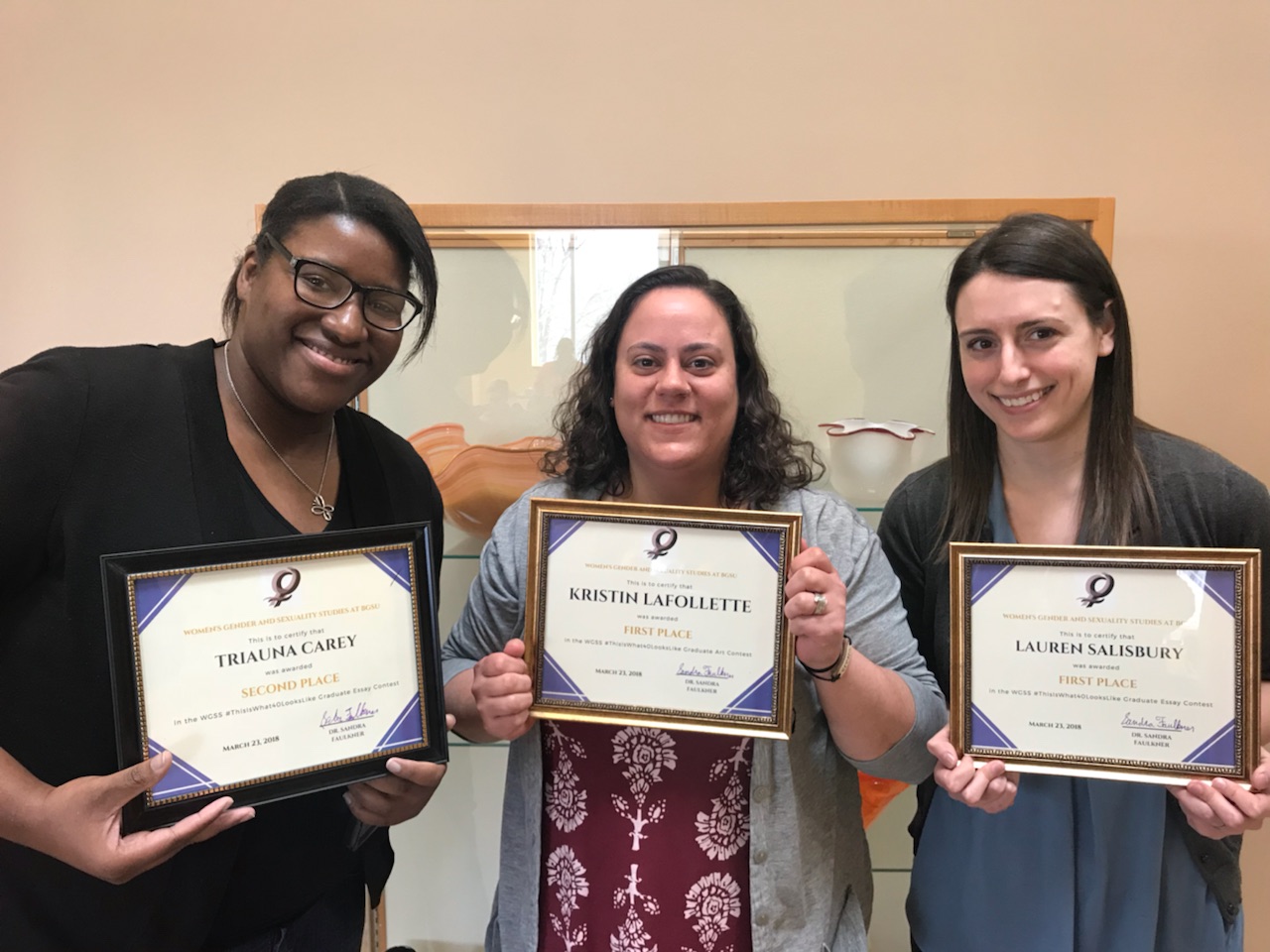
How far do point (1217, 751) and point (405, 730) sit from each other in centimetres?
117

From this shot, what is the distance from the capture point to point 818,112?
1969 millimetres

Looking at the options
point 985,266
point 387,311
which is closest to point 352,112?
point 387,311

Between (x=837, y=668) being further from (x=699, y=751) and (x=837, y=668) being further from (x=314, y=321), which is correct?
(x=314, y=321)

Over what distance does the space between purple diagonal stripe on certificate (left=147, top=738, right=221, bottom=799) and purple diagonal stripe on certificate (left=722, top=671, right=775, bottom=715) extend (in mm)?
716

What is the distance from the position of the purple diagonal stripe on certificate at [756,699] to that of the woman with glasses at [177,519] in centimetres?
45

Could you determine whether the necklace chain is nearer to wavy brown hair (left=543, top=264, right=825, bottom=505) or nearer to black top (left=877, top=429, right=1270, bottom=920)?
wavy brown hair (left=543, top=264, right=825, bottom=505)

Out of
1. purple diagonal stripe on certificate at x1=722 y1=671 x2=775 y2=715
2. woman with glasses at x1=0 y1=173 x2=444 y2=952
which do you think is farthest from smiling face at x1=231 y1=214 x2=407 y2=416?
purple diagonal stripe on certificate at x1=722 y1=671 x2=775 y2=715

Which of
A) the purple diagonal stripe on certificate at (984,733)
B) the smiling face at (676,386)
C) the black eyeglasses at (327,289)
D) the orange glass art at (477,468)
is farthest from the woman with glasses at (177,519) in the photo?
the purple diagonal stripe on certificate at (984,733)
